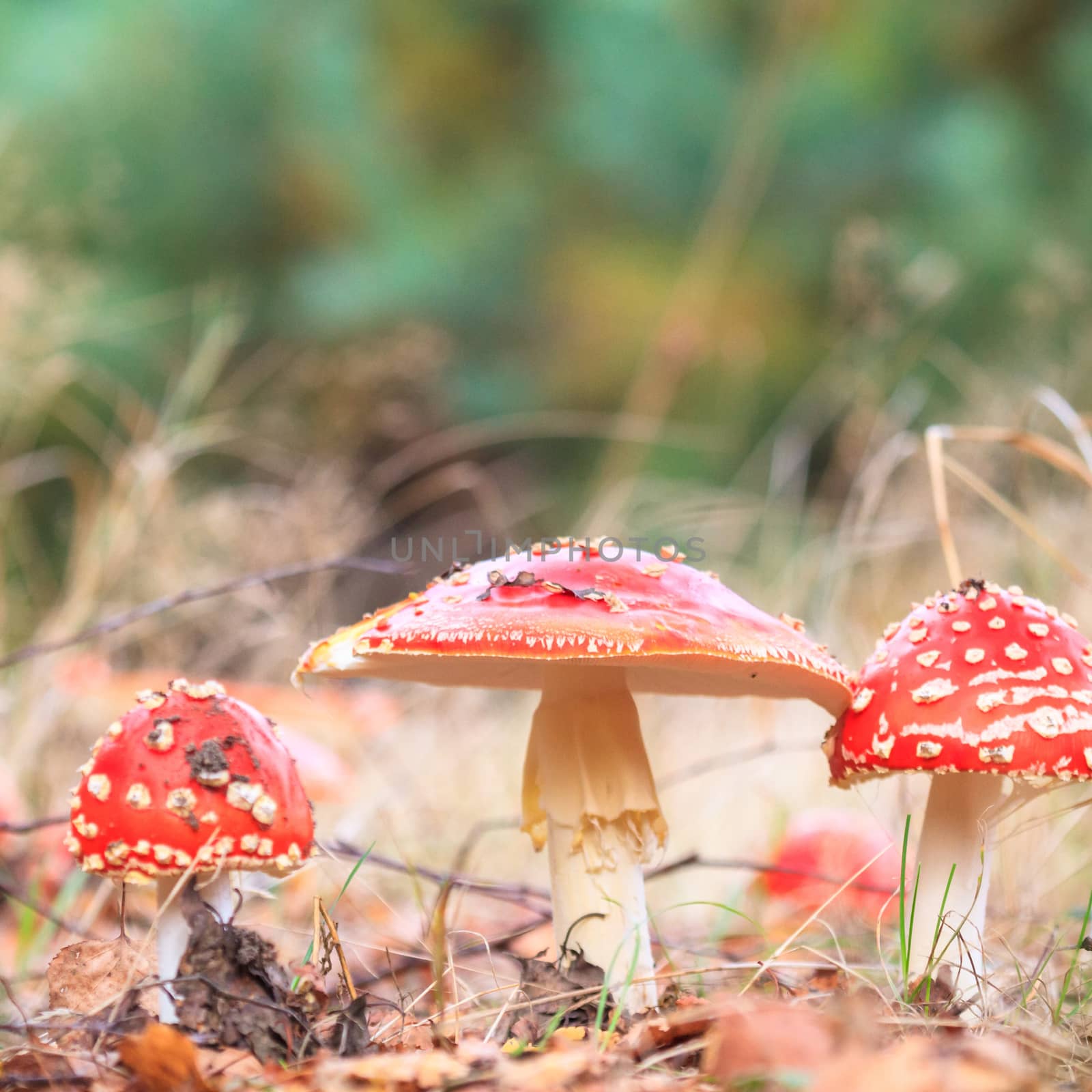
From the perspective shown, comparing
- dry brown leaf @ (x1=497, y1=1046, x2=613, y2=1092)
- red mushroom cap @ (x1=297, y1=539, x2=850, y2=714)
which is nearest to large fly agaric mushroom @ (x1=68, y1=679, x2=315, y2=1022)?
red mushroom cap @ (x1=297, y1=539, x2=850, y2=714)

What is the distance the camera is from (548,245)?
10008mm

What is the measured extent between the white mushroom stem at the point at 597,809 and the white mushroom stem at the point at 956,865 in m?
0.49

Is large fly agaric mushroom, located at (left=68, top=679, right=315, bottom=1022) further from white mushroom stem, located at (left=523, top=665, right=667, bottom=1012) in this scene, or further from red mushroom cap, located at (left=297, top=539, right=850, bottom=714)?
white mushroom stem, located at (left=523, top=665, right=667, bottom=1012)

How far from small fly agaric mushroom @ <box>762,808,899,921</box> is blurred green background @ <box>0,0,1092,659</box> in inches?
136


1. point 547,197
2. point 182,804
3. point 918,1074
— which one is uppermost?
point 547,197

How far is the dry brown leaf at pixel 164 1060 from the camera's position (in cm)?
138

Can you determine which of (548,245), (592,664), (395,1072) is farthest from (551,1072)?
(548,245)

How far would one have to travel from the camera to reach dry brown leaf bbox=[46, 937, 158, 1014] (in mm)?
1765

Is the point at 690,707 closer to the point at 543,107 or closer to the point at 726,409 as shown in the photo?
the point at 726,409

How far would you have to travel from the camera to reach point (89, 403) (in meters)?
7.76

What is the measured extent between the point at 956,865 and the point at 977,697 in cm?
37

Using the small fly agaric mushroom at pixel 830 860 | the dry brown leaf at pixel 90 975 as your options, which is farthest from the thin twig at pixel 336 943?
the small fly agaric mushroom at pixel 830 860

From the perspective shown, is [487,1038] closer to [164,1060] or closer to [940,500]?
[164,1060]

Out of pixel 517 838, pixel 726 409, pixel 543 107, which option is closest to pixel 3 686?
pixel 517 838
